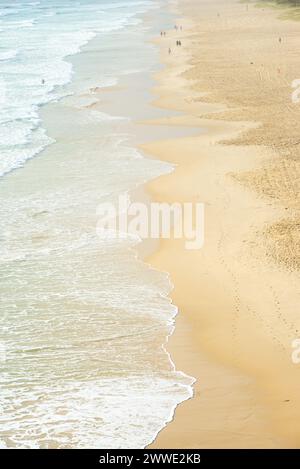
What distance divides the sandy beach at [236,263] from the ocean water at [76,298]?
18.2 inches

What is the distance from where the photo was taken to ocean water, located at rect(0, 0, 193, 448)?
32.1 ft

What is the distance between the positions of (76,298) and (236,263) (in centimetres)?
334

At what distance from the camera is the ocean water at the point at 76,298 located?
9797mm

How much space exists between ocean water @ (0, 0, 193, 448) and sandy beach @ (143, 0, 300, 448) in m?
0.46

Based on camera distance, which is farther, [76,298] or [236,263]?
[236,263]

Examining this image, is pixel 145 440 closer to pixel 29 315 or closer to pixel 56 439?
pixel 56 439

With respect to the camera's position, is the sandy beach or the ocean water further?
the ocean water

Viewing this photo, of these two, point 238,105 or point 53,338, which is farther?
point 238,105

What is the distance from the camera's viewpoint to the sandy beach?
9.66m

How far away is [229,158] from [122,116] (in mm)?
8825

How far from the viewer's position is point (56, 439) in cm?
927

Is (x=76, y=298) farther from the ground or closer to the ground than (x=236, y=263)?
farther from the ground

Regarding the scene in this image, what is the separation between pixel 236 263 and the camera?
14.6 metres

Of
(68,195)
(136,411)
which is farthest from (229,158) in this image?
(136,411)
